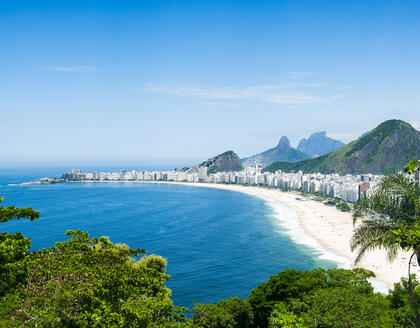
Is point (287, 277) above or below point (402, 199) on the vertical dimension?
below

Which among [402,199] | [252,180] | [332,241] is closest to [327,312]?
[402,199]

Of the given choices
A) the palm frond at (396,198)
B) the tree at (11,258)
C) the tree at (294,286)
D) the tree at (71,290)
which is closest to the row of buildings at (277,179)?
the tree at (294,286)

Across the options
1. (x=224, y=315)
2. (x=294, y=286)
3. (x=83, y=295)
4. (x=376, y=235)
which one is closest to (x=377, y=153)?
(x=294, y=286)

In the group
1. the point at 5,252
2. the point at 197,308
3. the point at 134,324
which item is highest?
the point at 5,252

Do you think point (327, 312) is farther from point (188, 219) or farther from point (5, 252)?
point (188, 219)

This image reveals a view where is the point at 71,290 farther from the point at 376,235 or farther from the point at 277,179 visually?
the point at 277,179

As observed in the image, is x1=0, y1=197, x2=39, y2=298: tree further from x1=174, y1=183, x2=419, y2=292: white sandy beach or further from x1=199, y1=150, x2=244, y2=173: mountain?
x1=199, y1=150, x2=244, y2=173: mountain

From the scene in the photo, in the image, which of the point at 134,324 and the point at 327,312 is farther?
the point at 327,312

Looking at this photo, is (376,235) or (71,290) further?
(376,235)
